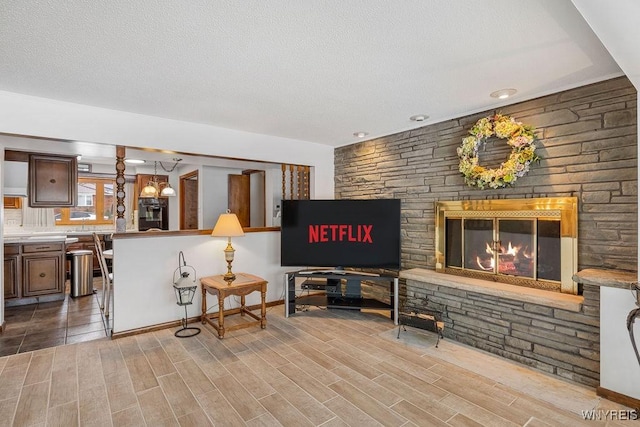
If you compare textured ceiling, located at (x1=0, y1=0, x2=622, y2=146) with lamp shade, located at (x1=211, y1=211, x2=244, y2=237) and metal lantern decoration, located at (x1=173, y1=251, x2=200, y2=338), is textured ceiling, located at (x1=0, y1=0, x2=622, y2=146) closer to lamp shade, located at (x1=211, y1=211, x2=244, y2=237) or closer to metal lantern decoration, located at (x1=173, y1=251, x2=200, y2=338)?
lamp shade, located at (x1=211, y1=211, x2=244, y2=237)

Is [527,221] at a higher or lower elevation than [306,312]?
higher

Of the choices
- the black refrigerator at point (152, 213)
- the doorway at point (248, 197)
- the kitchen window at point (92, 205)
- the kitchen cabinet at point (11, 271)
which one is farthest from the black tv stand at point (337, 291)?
the kitchen window at point (92, 205)

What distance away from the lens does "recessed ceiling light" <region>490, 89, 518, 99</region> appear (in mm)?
2801

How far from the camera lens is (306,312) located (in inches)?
167

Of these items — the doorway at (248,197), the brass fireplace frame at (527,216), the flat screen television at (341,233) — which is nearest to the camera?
the brass fireplace frame at (527,216)

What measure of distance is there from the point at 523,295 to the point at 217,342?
113 inches

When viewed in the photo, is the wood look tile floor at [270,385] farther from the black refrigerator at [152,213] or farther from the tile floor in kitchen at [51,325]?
the black refrigerator at [152,213]

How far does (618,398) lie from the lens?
88.7 inches

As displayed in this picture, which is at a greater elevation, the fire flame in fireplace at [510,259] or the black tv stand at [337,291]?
the fire flame in fireplace at [510,259]

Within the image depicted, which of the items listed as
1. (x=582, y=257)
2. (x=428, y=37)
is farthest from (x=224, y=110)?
(x=582, y=257)

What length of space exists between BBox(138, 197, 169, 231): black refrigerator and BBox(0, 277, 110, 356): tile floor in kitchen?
7.83 feet

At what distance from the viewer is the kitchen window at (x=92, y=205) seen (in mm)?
6734

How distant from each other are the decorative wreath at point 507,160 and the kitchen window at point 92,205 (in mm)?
7105

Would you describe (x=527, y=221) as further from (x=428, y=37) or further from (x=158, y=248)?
(x=158, y=248)
